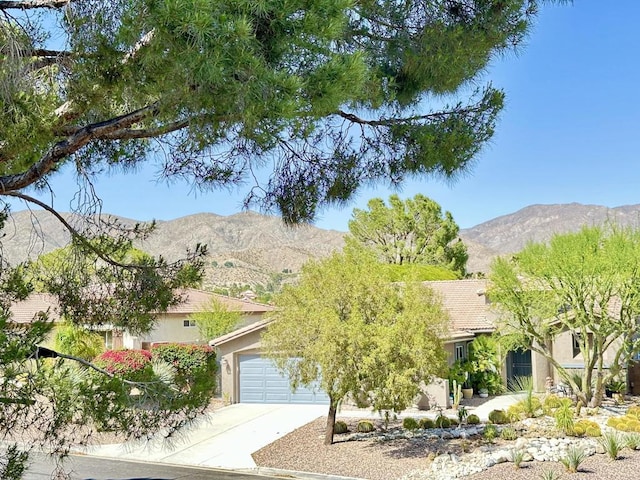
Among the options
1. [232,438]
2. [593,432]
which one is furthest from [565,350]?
[232,438]

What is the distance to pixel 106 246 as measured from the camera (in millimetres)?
8914

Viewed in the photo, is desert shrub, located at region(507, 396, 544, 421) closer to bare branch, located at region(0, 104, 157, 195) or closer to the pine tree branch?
bare branch, located at region(0, 104, 157, 195)

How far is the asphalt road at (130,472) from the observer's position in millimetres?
15648

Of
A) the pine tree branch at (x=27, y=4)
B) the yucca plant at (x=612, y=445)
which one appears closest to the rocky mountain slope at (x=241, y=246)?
the yucca plant at (x=612, y=445)

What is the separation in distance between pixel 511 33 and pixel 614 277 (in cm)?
1499

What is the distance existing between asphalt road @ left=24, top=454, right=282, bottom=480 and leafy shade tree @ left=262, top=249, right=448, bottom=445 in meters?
2.82

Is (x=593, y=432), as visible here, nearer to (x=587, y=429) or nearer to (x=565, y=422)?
(x=587, y=429)

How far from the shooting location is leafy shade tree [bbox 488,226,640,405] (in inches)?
831

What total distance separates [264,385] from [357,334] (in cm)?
1074

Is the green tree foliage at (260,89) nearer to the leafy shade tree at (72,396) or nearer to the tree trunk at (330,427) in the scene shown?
the leafy shade tree at (72,396)

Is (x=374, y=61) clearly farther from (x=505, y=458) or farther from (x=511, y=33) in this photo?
(x=505, y=458)

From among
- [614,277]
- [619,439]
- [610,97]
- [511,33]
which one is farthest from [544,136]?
[511,33]

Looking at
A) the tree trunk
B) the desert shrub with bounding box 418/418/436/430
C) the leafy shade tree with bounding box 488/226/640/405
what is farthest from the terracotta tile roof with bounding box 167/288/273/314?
the tree trunk

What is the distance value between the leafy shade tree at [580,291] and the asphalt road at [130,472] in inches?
424
